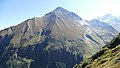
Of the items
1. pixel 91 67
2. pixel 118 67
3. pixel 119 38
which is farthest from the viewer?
pixel 119 38

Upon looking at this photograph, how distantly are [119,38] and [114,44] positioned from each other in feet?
15.7

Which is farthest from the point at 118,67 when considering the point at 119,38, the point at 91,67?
the point at 119,38

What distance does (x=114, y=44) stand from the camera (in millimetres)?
148000

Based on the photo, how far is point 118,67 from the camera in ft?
214

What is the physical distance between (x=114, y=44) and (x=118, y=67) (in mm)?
84559

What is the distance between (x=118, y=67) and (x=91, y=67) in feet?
176

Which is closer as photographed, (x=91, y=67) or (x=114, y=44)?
(x=91, y=67)

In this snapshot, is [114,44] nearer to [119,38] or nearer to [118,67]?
[119,38]

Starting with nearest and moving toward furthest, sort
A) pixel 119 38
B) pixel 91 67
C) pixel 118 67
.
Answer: pixel 118 67 < pixel 91 67 < pixel 119 38

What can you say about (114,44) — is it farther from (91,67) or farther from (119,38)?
(91,67)

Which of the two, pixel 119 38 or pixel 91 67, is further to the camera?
pixel 119 38

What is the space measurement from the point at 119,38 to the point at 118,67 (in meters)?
84.0

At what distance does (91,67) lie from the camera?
11850 cm

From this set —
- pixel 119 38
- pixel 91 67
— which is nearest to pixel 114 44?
pixel 119 38
